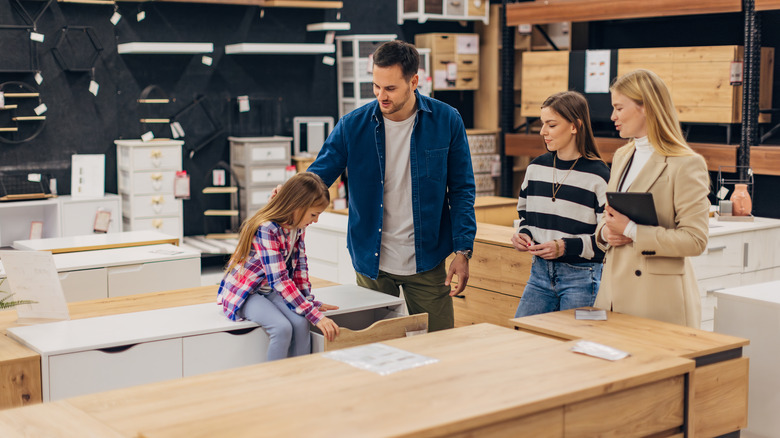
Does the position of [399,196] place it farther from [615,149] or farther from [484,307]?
[615,149]

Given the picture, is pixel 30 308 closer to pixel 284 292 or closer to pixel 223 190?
pixel 284 292

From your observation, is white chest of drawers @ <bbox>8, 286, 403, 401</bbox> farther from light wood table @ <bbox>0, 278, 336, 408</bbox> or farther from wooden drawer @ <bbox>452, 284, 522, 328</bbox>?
wooden drawer @ <bbox>452, 284, 522, 328</bbox>

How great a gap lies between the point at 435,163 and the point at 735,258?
2693 millimetres

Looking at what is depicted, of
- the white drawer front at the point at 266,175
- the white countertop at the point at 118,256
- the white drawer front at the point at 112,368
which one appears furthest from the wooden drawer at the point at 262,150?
the white drawer front at the point at 112,368

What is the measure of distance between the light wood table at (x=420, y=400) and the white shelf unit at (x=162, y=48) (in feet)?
18.9

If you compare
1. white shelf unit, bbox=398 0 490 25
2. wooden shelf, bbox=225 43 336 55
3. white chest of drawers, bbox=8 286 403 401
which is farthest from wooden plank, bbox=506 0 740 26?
white chest of drawers, bbox=8 286 403 401

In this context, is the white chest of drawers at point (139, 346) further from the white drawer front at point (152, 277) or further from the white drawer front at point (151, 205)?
the white drawer front at point (151, 205)

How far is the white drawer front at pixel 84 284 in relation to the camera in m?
4.12

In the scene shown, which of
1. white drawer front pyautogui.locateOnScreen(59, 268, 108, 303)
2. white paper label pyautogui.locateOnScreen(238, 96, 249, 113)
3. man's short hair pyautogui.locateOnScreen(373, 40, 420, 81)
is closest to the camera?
man's short hair pyautogui.locateOnScreen(373, 40, 420, 81)

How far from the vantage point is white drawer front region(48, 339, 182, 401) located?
2592mm

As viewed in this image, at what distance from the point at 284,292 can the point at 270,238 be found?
0.19m

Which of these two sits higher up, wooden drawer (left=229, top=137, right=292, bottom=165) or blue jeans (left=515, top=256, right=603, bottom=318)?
wooden drawer (left=229, top=137, right=292, bottom=165)

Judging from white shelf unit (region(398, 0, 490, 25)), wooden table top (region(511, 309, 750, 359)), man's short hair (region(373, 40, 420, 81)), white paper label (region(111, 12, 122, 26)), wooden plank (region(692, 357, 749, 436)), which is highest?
white shelf unit (region(398, 0, 490, 25))

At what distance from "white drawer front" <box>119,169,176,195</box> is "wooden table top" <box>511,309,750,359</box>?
5.37 meters
